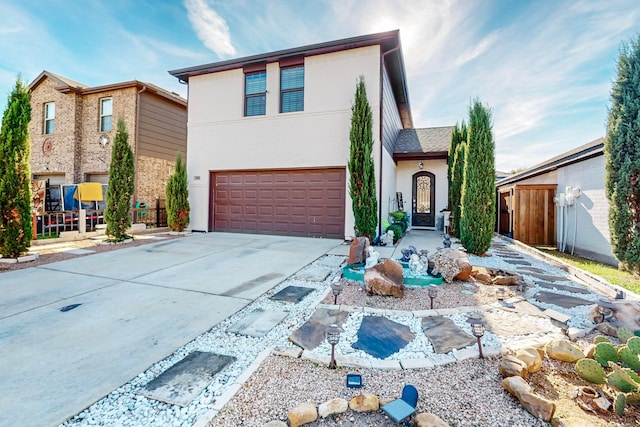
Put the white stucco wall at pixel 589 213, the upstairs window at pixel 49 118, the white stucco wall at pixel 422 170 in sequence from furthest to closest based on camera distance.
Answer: the upstairs window at pixel 49 118 < the white stucco wall at pixel 422 170 < the white stucco wall at pixel 589 213

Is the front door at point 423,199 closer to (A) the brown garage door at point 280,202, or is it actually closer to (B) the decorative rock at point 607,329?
(A) the brown garage door at point 280,202

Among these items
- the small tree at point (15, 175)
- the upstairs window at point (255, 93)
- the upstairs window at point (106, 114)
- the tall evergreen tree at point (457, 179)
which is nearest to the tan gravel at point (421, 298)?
the tall evergreen tree at point (457, 179)

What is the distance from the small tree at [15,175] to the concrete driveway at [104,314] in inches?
47.1

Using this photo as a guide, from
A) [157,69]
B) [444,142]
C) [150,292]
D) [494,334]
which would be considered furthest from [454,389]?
[157,69]

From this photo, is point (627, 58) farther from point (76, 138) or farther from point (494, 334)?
point (76, 138)

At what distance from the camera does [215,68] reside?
33.2 ft

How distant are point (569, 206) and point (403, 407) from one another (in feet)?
30.1

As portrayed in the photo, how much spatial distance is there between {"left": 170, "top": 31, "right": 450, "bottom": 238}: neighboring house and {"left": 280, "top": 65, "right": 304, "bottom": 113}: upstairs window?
0.03m

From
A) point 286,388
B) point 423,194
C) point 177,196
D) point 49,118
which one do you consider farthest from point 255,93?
point 49,118

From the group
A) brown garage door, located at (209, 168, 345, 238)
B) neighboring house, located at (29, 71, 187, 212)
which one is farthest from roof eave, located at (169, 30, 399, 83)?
brown garage door, located at (209, 168, 345, 238)

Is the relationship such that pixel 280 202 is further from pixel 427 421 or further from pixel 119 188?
pixel 427 421

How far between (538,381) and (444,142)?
11842mm

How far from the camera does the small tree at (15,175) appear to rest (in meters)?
6.02

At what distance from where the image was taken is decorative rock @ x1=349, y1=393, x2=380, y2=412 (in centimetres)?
186
